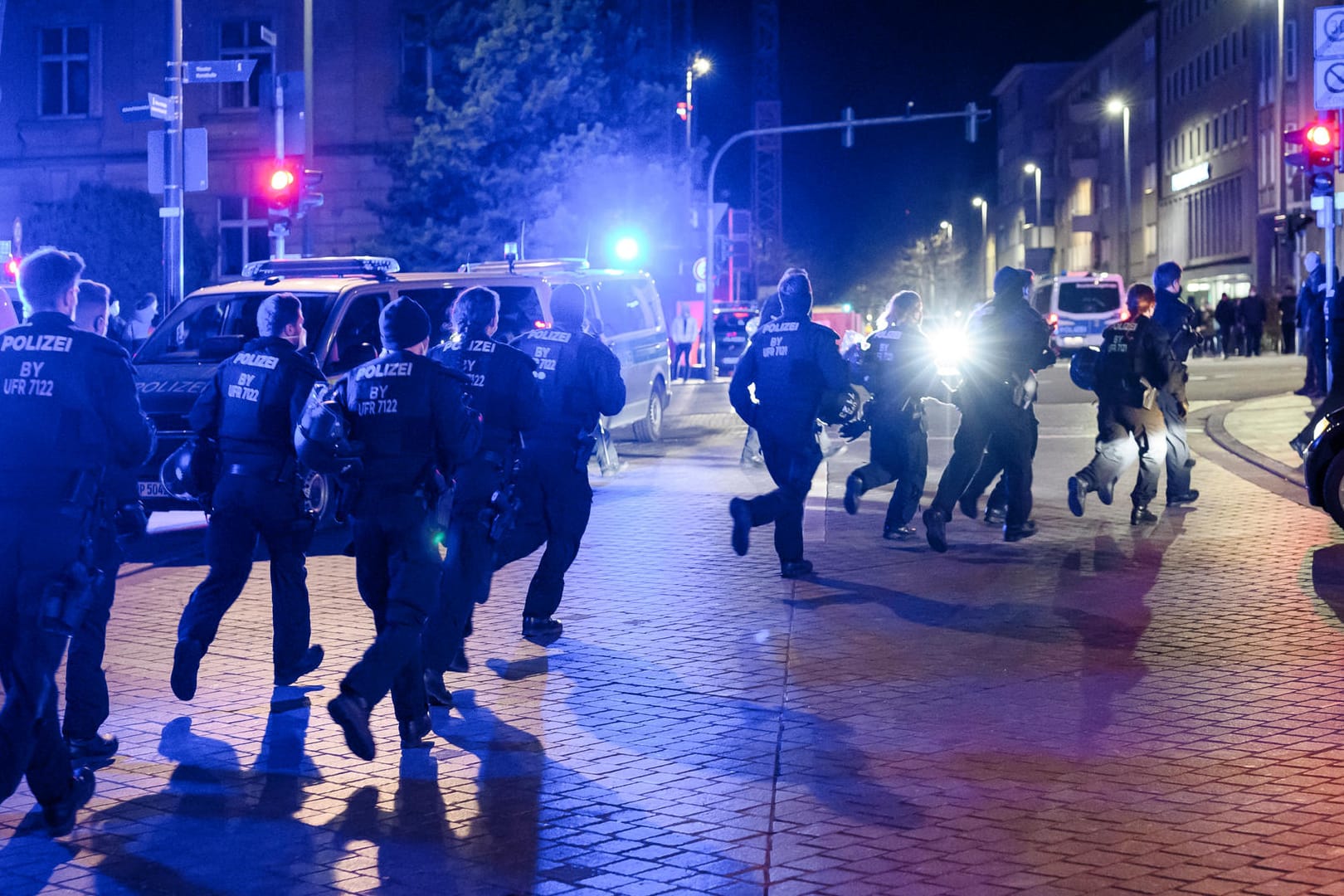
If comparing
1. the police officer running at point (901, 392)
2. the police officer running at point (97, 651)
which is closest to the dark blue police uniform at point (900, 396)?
the police officer running at point (901, 392)

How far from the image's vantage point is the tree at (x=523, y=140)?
34625mm

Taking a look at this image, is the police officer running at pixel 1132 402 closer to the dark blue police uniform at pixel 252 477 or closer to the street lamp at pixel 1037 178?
the dark blue police uniform at pixel 252 477

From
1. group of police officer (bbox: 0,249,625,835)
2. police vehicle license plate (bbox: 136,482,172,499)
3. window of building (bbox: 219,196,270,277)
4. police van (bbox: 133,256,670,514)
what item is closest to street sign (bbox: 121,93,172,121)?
police van (bbox: 133,256,670,514)

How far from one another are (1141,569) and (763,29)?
93.1 metres

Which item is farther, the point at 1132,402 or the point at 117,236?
the point at 117,236

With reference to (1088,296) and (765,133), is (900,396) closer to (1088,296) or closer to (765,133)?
(765,133)

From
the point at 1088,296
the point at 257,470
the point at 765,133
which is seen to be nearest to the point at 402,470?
the point at 257,470

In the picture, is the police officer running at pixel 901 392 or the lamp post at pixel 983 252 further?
the lamp post at pixel 983 252

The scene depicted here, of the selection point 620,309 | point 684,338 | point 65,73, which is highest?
point 65,73

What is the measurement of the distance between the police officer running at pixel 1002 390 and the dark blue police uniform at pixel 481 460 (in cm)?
474

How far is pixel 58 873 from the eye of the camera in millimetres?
5375

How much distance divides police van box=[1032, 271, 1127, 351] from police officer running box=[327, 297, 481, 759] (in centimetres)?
3648

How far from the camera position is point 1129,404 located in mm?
13438

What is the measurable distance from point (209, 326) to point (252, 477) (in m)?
7.87
